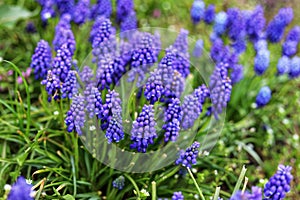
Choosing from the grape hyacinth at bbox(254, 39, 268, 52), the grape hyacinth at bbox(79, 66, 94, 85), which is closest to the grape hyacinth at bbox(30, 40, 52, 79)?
the grape hyacinth at bbox(79, 66, 94, 85)

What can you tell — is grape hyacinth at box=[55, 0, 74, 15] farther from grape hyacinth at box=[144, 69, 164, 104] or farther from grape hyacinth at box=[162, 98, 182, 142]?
grape hyacinth at box=[162, 98, 182, 142]

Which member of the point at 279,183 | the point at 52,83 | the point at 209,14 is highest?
the point at 209,14

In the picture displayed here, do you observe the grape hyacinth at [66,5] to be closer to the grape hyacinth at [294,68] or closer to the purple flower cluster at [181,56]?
the purple flower cluster at [181,56]

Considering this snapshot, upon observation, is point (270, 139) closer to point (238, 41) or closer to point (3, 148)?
point (238, 41)

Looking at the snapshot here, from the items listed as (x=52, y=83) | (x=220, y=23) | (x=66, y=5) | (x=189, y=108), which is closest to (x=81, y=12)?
(x=66, y=5)

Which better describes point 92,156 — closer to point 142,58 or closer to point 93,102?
point 93,102

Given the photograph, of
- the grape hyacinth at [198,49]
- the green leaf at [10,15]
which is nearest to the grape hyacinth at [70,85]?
the grape hyacinth at [198,49]
